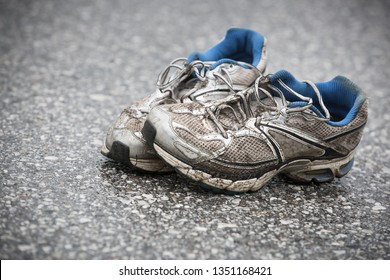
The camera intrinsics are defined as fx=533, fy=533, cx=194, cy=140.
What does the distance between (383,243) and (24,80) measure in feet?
9.32

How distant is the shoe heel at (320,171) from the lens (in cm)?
254

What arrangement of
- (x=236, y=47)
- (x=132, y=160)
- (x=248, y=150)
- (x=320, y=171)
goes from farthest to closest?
(x=236, y=47)
(x=320, y=171)
(x=132, y=160)
(x=248, y=150)

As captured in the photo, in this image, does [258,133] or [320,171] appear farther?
[320,171]

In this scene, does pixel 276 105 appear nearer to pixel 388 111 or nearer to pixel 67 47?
pixel 388 111

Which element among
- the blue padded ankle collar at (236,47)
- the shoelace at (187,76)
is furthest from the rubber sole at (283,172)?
the blue padded ankle collar at (236,47)

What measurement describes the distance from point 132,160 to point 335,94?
1028mm

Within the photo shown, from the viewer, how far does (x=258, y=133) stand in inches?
93.4

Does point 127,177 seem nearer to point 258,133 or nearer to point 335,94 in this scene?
point 258,133

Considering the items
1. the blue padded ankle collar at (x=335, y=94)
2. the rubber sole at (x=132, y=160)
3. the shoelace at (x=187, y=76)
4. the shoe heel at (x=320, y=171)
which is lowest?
the shoe heel at (x=320, y=171)

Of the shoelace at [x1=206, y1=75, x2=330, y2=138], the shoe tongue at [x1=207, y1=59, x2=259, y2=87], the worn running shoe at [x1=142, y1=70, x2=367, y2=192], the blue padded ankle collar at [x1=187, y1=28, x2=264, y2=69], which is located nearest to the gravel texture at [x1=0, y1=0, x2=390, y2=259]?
the worn running shoe at [x1=142, y1=70, x2=367, y2=192]

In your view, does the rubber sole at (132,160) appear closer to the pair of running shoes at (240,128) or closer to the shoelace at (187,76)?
the pair of running shoes at (240,128)

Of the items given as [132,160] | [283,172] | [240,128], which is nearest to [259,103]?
[240,128]

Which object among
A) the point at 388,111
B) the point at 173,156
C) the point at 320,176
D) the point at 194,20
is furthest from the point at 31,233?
the point at 194,20

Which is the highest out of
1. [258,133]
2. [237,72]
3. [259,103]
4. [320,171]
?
[237,72]
